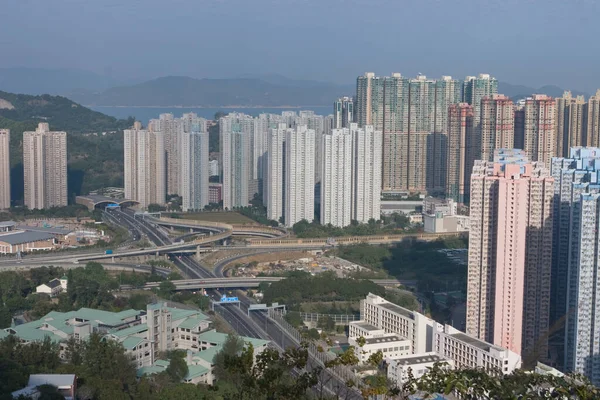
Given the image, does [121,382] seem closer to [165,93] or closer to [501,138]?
[501,138]

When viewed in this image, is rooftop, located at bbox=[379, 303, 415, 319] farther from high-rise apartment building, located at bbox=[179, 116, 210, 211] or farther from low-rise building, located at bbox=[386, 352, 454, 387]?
high-rise apartment building, located at bbox=[179, 116, 210, 211]

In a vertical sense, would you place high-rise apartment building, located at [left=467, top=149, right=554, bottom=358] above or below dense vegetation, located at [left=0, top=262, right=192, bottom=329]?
above

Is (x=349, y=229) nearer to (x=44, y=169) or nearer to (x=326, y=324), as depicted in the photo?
(x=326, y=324)

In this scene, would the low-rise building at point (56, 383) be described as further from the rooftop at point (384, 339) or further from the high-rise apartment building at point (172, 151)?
the high-rise apartment building at point (172, 151)

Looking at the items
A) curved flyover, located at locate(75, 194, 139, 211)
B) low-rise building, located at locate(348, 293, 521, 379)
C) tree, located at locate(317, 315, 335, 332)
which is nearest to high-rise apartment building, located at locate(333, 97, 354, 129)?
curved flyover, located at locate(75, 194, 139, 211)

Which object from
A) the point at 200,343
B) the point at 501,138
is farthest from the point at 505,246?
the point at 501,138

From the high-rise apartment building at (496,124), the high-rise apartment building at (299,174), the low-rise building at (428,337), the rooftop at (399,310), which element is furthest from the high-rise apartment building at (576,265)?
the high-rise apartment building at (496,124)
